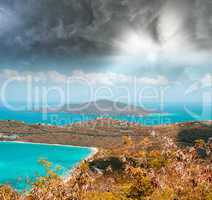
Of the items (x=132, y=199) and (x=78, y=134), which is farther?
(x=78, y=134)

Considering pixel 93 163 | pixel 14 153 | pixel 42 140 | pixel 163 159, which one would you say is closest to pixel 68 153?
pixel 14 153

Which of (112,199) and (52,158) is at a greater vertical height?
(112,199)

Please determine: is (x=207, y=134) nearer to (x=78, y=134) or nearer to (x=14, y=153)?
(x=78, y=134)

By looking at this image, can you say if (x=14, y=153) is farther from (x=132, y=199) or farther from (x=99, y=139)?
(x=132, y=199)

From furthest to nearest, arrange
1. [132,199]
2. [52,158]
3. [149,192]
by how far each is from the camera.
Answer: [52,158], [132,199], [149,192]

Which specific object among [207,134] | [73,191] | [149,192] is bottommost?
[207,134]

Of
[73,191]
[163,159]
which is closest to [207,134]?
[163,159]

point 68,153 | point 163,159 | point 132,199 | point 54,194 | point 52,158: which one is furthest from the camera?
point 68,153
